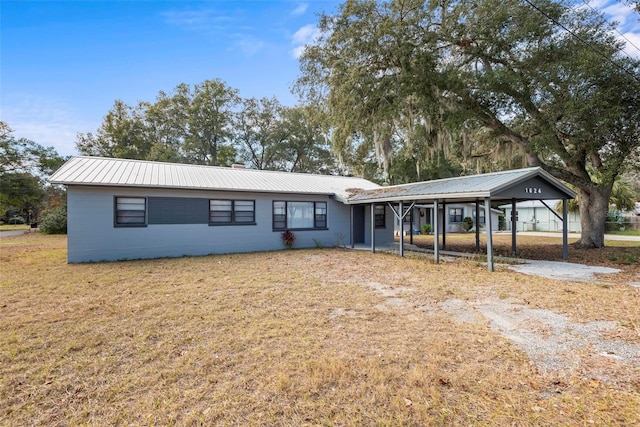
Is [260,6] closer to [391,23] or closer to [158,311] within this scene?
[391,23]

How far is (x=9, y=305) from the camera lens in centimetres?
539

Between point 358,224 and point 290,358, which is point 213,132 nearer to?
point 358,224

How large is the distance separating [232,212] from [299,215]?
2.92m

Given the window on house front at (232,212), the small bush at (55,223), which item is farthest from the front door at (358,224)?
the small bush at (55,223)

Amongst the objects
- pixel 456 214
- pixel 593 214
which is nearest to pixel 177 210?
pixel 593 214

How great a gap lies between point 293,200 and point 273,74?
6.59 metres

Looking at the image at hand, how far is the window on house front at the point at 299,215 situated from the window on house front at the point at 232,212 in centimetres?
106

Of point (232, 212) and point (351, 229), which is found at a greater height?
point (232, 212)

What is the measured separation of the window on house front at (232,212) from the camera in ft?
39.3

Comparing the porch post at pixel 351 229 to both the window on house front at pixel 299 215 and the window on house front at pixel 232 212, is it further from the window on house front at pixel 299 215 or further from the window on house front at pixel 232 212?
the window on house front at pixel 232 212

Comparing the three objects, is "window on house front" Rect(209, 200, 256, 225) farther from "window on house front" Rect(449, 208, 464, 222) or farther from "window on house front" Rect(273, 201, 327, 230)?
"window on house front" Rect(449, 208, 464, 222)

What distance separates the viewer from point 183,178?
1197 cm

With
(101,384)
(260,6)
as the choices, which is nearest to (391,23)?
(260,6)

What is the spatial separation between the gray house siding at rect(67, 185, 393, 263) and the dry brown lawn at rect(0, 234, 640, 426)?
3.14 m
